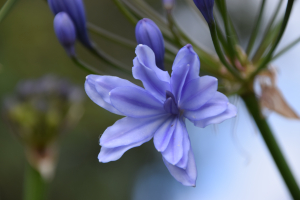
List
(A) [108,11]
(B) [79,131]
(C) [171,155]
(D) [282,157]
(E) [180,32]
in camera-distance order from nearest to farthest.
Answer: (C) [171,155]
(D) [282,157]
(E) [180,32]
(B) [79,131]
(A) [108,11]

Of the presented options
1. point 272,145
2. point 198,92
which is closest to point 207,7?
point 198,92

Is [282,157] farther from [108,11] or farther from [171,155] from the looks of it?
[108,11]

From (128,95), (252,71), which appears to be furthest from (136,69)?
(252,71)

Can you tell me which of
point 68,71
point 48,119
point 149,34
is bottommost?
point 68,71

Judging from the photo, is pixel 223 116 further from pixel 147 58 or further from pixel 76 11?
pixel 76 11

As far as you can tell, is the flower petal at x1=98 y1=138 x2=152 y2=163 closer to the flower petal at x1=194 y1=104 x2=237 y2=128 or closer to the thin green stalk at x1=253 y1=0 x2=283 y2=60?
the flower petal at x1=194 y1=104 x2=237 y2=128

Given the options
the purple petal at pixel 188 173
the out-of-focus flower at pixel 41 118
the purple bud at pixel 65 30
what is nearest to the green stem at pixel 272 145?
the purple petal at pixel 188 173

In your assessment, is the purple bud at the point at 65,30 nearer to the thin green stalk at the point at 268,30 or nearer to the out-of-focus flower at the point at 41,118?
the out-of-focus flower at the point at 41,118
